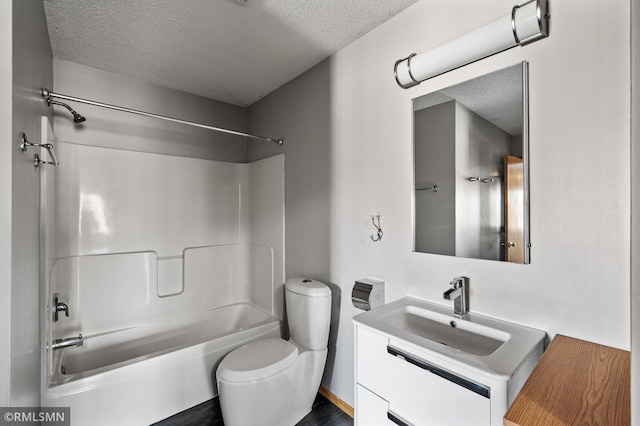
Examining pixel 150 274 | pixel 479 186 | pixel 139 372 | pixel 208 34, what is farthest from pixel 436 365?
pixel 150 274

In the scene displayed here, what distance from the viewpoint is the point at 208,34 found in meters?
1.88

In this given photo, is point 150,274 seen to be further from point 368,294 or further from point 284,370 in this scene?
point 368,294

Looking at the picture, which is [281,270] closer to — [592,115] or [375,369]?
[375,369]

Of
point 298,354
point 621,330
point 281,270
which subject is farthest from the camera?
point 281,270

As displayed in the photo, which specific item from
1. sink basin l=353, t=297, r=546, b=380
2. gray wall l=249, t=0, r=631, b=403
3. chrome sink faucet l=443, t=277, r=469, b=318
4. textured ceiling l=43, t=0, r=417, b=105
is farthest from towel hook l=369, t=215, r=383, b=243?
textured ceiling l=43, t=0, r=417, b=105

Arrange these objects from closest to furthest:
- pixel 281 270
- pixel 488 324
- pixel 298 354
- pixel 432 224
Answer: pixel 488 324 → pixel 432 224 → pixel 298 354 → pixel 281 270

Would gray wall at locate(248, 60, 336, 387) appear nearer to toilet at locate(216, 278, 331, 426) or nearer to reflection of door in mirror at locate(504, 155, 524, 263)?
toilet at locate(216, 278, 331, 426)

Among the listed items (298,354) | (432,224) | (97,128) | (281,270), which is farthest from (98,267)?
(432,224)

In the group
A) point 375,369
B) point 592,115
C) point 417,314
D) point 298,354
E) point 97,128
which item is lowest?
point 298,354

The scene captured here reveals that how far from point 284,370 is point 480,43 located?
6.51ft

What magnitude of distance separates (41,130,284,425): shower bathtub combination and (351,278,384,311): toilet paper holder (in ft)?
3.26

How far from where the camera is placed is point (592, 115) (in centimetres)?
107

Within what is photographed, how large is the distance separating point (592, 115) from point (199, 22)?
2.00 meters

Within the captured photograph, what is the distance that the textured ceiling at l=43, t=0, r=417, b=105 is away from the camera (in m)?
1.63
